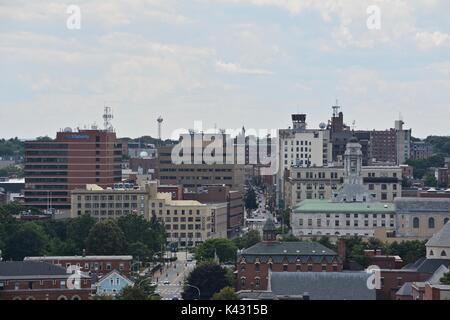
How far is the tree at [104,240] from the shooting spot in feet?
251

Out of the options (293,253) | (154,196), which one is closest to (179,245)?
(154,196)

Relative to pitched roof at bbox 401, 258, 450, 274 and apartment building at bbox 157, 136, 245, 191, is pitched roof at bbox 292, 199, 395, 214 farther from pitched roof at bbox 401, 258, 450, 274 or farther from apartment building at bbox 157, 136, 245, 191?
apartment building at bbox 157, 136, 245, 191

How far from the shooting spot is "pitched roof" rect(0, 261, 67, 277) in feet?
184

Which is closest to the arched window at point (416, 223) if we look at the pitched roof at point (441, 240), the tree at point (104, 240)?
the pitched roof at point (441, 240)

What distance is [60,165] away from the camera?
4311 inches

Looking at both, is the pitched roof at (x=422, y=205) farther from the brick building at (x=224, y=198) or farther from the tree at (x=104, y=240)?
the tree at (x=104, y=240)

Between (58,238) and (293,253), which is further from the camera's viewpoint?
(58,238)

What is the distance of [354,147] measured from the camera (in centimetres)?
10631

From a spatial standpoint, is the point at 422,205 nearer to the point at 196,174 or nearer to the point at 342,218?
the point at 342,218

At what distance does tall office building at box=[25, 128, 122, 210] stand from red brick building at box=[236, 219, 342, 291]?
132ft

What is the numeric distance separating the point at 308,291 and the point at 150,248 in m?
27.1

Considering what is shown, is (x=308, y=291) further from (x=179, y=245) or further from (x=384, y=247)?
(x=179, y=245)

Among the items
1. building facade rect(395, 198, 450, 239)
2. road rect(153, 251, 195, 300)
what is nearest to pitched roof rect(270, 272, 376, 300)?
road rect(153, 251, 195, 300)
